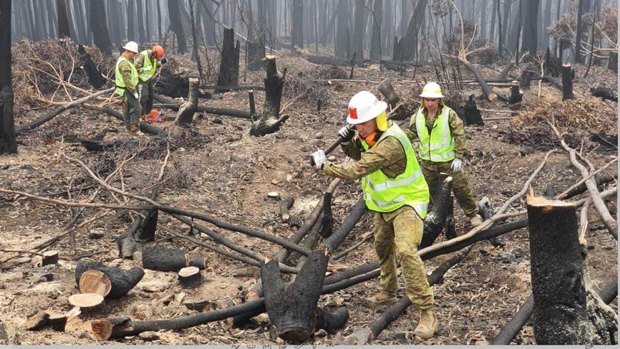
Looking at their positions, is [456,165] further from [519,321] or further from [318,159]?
[519,321]

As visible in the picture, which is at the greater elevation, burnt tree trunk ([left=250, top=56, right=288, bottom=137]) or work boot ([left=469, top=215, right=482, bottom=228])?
burnt tree trunk ([left=250, top=56, right=288, bottom=137])

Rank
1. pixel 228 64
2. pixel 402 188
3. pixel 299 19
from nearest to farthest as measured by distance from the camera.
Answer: pixel 402 188 → pixel 228 64 → pixel 299 19

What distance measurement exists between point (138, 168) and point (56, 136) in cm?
312

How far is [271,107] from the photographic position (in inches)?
477

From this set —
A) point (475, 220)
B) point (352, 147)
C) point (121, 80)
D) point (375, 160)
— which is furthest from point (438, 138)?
point (121, 80)

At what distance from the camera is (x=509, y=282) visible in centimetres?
625

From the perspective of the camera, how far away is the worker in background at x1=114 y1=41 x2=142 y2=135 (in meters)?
12.4

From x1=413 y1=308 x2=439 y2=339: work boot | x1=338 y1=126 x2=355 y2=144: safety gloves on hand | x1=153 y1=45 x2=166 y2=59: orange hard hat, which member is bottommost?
x1=413 y1=308 x2=439 y2=339: work boot

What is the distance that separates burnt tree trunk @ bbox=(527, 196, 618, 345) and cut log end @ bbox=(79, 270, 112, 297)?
12.4 ft

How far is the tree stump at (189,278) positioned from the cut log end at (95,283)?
0.88 m

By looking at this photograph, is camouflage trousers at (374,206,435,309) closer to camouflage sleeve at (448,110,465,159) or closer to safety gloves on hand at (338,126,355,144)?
safety gloves on hand at (338,126,355,144)

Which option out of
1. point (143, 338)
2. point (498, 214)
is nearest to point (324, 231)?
point (498, 214)

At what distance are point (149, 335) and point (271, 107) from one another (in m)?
7.71

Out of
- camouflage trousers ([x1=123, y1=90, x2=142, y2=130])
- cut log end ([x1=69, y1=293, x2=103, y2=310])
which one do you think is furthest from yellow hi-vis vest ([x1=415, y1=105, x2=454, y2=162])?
camouflage trousers ([x1=123, y1=90, x2=142, y2=130])
